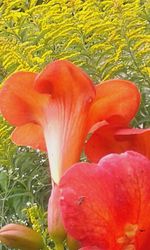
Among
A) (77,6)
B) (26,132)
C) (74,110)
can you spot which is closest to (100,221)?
(74,110)

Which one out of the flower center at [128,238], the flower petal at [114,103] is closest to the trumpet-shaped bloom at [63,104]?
the flower petal at [114,103]

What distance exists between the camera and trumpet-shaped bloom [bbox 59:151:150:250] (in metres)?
0.66

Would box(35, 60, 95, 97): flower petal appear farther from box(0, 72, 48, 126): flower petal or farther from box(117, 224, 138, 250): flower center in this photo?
box(117, 224, 138, 250): flower center

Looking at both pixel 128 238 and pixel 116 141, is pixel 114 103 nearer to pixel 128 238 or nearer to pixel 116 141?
pixel 116 141

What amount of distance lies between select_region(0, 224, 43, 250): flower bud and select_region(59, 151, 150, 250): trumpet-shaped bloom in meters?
0.10

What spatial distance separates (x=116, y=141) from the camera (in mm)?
841

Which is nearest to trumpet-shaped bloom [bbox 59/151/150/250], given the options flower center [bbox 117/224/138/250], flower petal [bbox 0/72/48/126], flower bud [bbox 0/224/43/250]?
flower center [bbox 117/224/138/250]

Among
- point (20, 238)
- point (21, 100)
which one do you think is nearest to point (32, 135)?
point (21, 100)

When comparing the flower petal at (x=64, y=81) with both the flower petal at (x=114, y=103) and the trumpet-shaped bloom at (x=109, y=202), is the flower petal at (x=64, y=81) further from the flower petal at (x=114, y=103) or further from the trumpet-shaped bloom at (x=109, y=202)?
the trumpet-shaped bloom at (x=109, y=202)

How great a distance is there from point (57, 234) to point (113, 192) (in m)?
0.12

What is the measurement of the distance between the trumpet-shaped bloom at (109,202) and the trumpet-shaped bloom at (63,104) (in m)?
0.15

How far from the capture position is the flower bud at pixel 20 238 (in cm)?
76

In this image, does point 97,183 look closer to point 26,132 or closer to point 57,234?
point 57,234

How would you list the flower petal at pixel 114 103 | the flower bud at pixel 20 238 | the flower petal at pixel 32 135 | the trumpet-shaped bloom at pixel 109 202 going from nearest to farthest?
the trumpet-shaped bloom at pixel 109 202 < the flower bud at pixel 20 238 < the flower petal at pixel 114 103 < the flower petal at pixel 32 135
